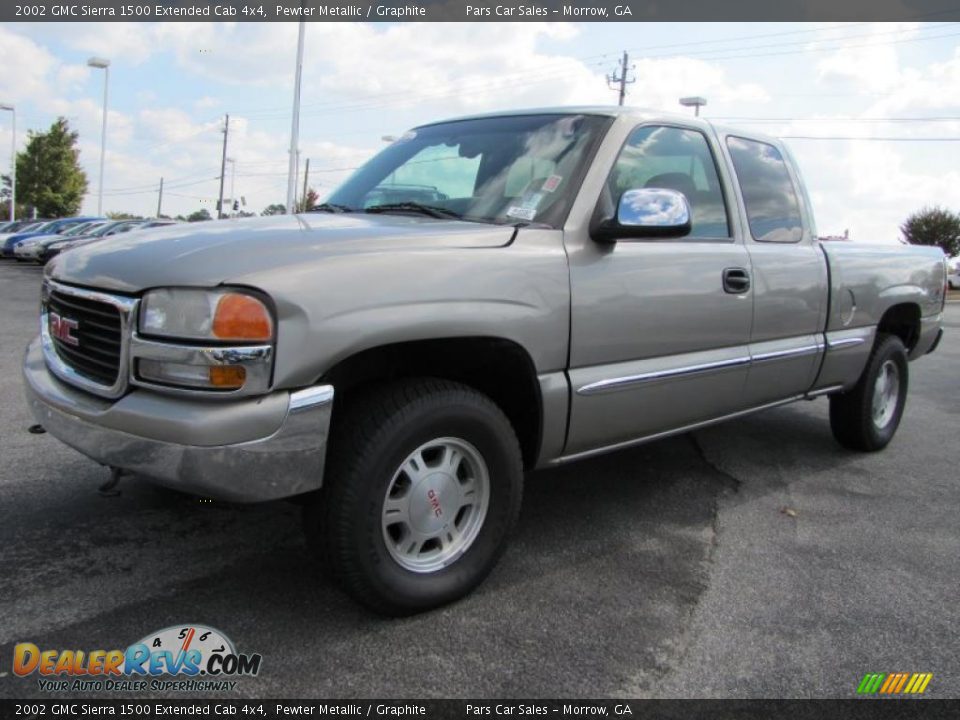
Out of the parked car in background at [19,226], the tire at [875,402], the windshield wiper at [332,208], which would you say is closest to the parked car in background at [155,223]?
the windshield wiper at [332,208]

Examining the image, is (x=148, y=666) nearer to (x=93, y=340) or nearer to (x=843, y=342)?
(x=93, y=340)

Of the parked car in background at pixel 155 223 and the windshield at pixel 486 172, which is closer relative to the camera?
the windshield at pixel 486 172

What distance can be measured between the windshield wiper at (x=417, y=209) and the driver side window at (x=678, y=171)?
26.4 inches

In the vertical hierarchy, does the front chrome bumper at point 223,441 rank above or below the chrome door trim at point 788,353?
below

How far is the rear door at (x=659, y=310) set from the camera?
309 cm

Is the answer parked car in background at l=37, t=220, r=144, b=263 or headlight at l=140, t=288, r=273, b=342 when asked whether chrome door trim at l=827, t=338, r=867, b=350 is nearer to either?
headlight at l=140, t=288, r=273, b=342

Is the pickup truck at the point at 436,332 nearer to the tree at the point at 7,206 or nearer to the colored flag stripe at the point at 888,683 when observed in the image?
the colored flag stripe at the point at 888,683

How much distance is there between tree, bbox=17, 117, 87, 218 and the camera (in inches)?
1847

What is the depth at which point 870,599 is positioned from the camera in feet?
10.00

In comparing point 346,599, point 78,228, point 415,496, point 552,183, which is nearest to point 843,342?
point 552,183

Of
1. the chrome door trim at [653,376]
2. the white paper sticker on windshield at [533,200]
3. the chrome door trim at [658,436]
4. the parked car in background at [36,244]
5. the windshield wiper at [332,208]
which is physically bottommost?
the parked car in background at [36,244]

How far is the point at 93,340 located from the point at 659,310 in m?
2.15

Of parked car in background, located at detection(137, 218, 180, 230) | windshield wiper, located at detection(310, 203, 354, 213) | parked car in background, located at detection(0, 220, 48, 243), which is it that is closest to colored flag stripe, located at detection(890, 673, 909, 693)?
windshield wiper, located at detection(310, 203, 354, 213)

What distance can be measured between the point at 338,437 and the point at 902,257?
419cm
